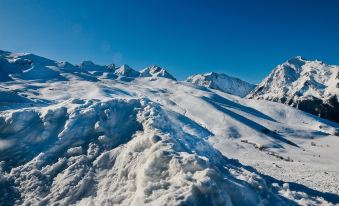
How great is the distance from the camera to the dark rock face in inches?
4833

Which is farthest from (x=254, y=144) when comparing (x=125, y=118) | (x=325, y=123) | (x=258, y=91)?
(x=258, y=91)

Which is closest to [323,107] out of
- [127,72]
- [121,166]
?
[127,72]

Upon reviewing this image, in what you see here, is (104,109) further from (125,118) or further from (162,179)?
(162,179)

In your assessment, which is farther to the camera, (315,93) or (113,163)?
(315,93)

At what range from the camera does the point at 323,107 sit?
125938 millimetres

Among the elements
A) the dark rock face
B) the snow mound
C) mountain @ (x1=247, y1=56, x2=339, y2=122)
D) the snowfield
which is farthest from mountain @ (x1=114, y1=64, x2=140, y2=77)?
the snow mound

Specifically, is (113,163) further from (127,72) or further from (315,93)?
(127,72)

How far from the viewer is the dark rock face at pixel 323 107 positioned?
12275cm

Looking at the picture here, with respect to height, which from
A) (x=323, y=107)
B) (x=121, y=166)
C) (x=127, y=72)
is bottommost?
(x=121, y=166)

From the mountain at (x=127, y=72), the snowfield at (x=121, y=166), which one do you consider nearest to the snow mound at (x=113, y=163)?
the snowfield at (x=121, y=166)

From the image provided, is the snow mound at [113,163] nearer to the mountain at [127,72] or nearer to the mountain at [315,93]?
the mountain at [315,93]

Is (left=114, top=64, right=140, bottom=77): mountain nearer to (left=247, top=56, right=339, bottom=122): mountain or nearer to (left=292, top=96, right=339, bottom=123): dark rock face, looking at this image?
(left=247, top=56, right=339, bottom=122): mountain

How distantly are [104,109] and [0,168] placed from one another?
6978 millimetres

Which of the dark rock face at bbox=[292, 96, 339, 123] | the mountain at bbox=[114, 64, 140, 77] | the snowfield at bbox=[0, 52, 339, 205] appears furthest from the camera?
the mountain at bbox=[114, 64, 140, 77]
